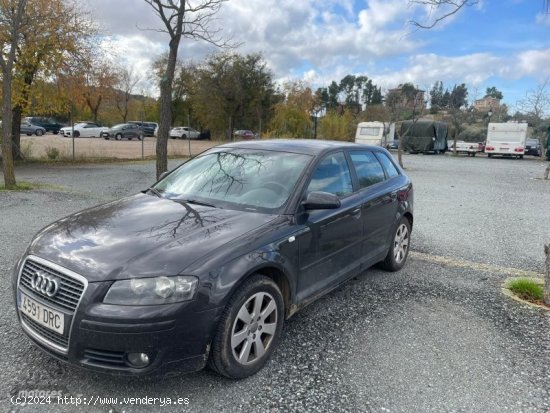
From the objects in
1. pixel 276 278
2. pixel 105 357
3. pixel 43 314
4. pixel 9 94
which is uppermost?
pixel 9 94

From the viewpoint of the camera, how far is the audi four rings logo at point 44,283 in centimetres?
260

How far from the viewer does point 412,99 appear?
26328mm

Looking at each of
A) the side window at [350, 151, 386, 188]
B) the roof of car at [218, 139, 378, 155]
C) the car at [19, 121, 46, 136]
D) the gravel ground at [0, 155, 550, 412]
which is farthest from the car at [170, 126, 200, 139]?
the roof of car at [218, 139, 378, 155]

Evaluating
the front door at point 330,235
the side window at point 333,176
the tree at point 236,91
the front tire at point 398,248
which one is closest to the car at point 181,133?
the tree at point 236,91

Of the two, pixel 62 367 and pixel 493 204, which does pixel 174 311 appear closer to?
pixel 62 367

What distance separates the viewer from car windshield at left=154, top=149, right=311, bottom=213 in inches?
138

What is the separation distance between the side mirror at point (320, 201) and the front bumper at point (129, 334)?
3.96 ft

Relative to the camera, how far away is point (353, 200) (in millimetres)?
4078

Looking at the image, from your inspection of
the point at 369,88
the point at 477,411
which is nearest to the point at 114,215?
the point at 477,411

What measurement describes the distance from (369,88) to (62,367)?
3267 inches

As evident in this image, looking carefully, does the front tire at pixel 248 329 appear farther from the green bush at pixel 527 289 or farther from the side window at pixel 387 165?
the green bush at pixel 527 289

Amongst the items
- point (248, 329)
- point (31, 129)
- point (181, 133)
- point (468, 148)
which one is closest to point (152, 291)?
point (248, 329)

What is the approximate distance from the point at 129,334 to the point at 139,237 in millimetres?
678

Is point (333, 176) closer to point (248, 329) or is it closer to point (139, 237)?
point (248, 329)
